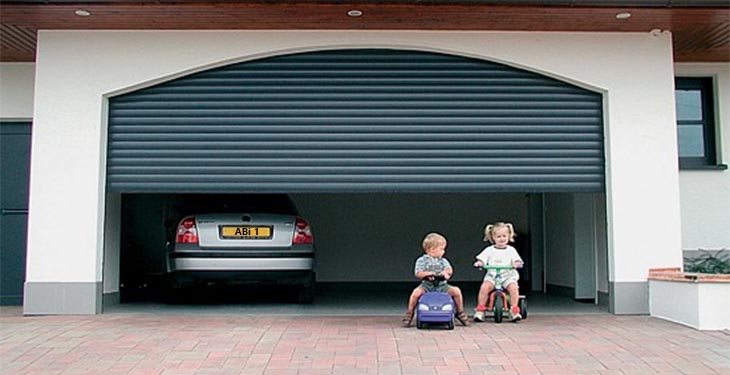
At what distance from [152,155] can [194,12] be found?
1.70 metres

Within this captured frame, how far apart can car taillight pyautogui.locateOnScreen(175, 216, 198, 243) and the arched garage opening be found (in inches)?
14.0

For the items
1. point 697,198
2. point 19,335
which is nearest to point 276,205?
point 19,335

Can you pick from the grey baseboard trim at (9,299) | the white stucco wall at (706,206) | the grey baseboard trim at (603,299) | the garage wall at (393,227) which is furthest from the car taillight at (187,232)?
the white stucco wall at (706,206)

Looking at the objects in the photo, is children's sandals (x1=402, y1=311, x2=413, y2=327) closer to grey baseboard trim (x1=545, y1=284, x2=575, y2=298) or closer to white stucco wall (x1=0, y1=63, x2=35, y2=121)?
grey baseboard trim (x1=545, y1=284, x2=575, y2=298)

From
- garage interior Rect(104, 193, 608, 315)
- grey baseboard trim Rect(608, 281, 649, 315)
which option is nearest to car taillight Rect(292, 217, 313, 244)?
garage interior Rect(104, 193, 608, 315)

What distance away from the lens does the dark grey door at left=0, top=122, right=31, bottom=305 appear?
913 cm

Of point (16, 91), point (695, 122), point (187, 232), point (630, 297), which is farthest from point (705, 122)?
point (16, 91)

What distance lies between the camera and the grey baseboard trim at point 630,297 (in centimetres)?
782

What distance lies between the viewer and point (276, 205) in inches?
343

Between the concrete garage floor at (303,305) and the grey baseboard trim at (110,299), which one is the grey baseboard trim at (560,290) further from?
the grey baseboard trim at (110,299)

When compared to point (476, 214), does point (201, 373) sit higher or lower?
lower

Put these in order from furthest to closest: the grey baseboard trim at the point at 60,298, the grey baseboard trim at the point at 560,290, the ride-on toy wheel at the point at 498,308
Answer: the grey baseboard trim at the point at 560,290 < the grey baseboard trim at the point at 60,298 < the ride-on toy wheel at the point at 498,308

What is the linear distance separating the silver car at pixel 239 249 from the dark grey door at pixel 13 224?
2.24 metres

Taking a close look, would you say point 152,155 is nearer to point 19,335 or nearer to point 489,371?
point 19,335
